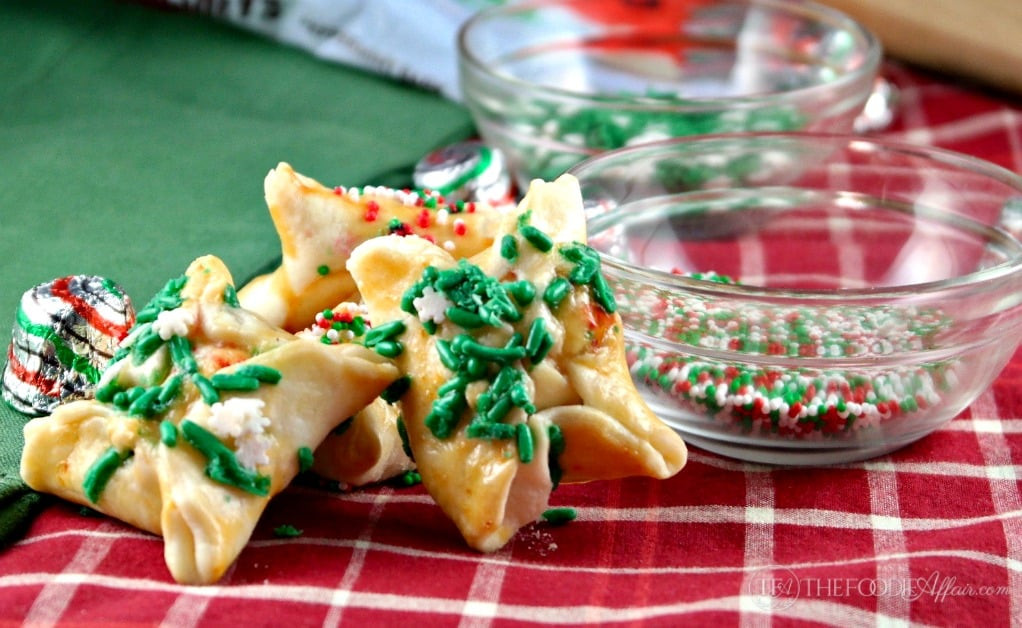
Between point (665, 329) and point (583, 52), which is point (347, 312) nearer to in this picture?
point (665, 329)

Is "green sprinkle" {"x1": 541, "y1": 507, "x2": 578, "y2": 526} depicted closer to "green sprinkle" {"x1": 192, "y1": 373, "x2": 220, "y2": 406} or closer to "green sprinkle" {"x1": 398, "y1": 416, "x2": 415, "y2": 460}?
"green sprinkle" {"x1": 398, "y1": 416, "x2": 415, "y2": 460}

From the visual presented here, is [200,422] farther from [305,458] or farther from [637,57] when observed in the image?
[637,57]

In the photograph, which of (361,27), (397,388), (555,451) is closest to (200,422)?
(397,388)

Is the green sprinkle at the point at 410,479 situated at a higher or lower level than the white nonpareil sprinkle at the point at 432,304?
lower

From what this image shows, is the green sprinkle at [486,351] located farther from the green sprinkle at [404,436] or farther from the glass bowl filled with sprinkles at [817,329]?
the glass bowl filled with sprinkles at [817,329]

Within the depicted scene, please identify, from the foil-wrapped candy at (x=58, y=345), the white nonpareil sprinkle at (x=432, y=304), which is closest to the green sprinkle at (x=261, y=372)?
the white nonpareil sprinkle at (x=432, y=304)

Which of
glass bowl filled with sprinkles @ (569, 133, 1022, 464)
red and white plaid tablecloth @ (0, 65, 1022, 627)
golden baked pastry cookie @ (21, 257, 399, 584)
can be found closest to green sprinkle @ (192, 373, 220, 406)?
golden baked pastry cookie @ (21, 257, 399, 584)
